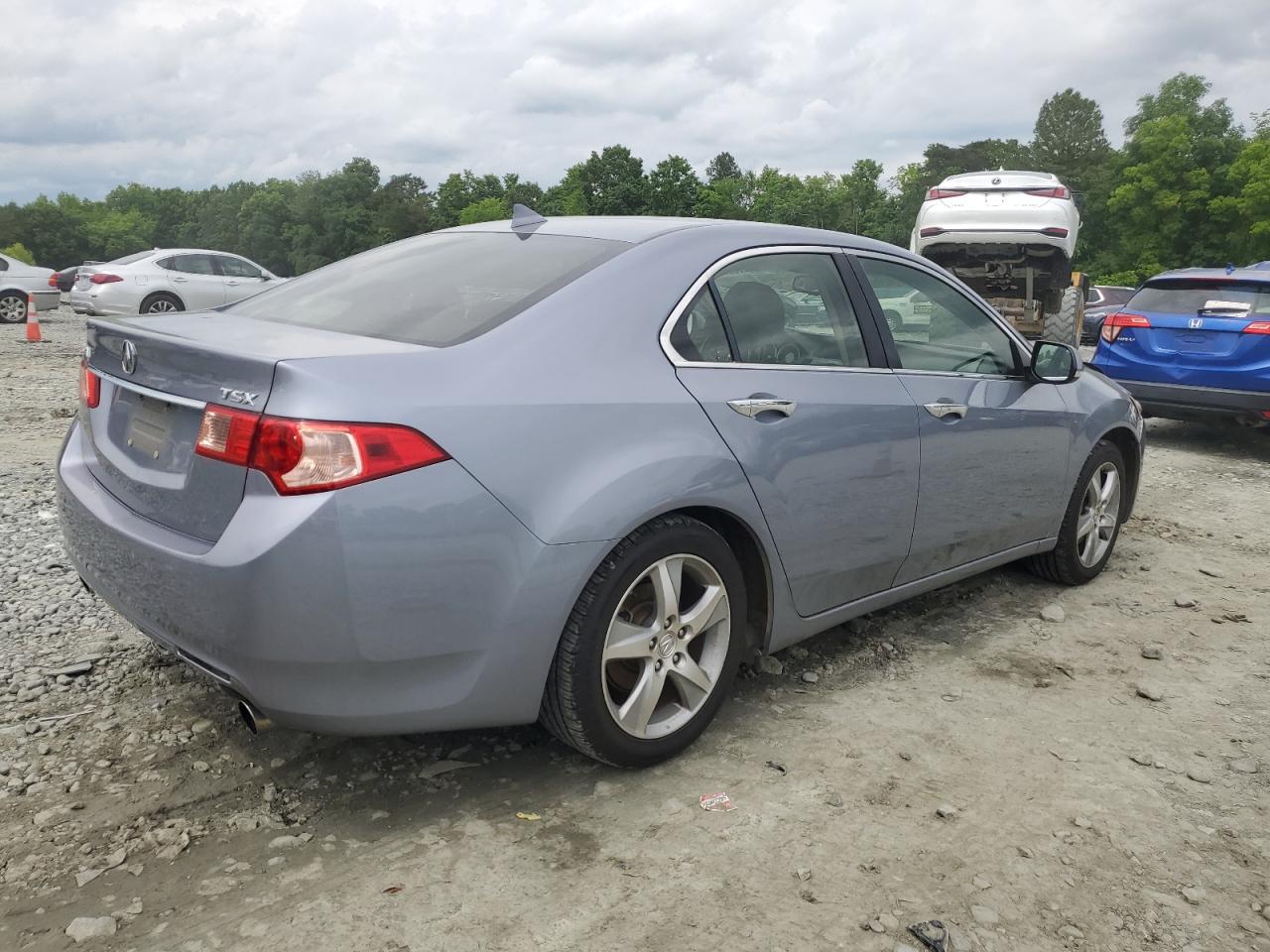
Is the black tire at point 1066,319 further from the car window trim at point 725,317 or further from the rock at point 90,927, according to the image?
the rock at point 90,927

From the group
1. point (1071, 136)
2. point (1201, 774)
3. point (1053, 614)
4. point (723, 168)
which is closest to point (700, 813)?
point (1201, 774)

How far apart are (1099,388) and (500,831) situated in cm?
362

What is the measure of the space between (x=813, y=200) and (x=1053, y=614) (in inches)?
4388

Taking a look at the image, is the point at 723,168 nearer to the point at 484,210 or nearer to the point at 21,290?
the point at 484,210

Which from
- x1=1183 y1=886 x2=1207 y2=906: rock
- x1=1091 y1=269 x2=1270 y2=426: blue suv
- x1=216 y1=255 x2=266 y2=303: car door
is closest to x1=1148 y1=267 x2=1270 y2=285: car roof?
x1=1091 y1=269 x2=1270 y2=426: blue suv

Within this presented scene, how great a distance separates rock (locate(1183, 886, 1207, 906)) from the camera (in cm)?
253

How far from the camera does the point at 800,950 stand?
7.55 feet

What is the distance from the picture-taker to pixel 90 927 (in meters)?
2.31

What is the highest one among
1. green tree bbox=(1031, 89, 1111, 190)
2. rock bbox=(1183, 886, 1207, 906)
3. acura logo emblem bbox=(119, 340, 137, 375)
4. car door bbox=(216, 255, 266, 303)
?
green tree bbox=(1031, 89, 1111, 190)

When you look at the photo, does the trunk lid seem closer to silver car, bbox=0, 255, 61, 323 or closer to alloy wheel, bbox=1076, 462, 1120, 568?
alloy wheel, bbox=1076, 462, 1120, 568

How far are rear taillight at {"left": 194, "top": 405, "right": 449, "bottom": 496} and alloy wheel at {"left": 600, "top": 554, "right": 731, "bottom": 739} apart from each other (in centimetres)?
74

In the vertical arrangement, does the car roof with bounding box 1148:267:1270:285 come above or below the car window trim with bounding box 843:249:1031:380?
above

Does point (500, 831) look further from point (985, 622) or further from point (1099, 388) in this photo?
point (1099, 388)

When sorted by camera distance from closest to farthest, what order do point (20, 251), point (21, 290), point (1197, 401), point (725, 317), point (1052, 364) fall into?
point (725, 317), point (1052, 364), point (1197, 401), point (21, 290), point (20, 251)
